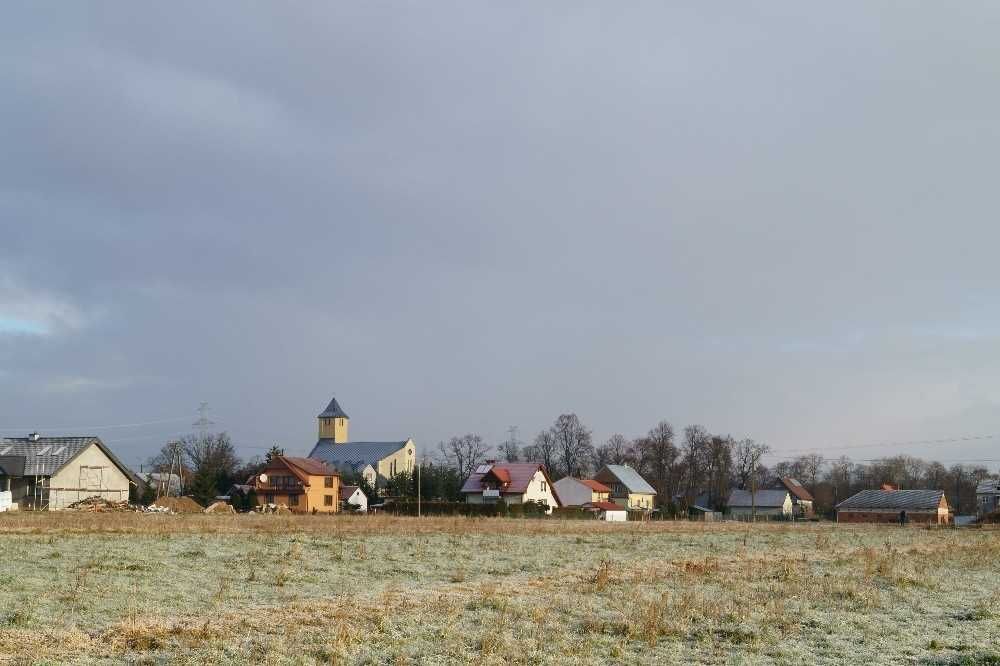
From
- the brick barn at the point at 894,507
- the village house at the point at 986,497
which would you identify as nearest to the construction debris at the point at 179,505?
the brick barn at the point at 894,507

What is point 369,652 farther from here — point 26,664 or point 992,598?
point 992,598

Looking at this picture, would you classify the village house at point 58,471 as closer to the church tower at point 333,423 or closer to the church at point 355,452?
the church at point 355,452

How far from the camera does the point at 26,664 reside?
11.9 metres

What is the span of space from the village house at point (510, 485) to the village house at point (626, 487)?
1830 cm

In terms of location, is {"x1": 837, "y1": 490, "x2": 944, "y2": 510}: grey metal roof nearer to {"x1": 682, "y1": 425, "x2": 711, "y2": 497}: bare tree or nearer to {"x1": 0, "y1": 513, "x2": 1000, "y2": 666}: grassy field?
{"x1": 682, "y1": 425, "x2": 711, "y2": 497}: bare tree

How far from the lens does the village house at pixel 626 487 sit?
408 ft

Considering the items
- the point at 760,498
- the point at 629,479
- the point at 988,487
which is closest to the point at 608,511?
the point at 629,479

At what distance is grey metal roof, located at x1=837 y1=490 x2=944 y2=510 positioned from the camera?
363 ft

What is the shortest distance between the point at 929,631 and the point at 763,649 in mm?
4086

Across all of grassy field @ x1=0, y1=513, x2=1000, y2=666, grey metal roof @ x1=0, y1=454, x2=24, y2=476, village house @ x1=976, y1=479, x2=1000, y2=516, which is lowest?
village house @ x1=976, y1=479, x2=1000, y2=516

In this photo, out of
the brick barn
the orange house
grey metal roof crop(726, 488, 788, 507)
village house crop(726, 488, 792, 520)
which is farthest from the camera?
grey metal roof crop(726, 488, 788, 507)

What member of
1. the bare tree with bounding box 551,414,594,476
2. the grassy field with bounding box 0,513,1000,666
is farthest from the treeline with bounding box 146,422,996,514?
the grassy field with bounding box 0,513,1000,666

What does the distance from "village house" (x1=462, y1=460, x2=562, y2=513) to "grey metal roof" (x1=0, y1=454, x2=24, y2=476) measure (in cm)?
4658

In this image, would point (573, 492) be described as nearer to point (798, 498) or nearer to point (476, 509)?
point (476, 509)
